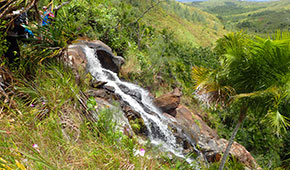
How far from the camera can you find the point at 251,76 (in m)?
3.52

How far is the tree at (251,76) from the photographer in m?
3.09

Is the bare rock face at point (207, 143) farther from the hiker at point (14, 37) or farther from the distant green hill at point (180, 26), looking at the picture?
the distant green hill at point (180, 26)

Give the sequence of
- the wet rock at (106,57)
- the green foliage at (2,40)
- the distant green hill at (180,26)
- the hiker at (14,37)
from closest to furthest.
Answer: the green foliage at (2,40)
the hiker at (14,37)
the wet rock at (106,57)
the distant green hill at (180,26)

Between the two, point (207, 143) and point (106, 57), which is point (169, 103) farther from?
point (106, 57)

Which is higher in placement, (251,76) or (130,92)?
(251,76)

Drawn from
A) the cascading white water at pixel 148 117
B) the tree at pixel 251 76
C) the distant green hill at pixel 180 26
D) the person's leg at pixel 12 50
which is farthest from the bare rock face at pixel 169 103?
the distant green hill at pixel 180 26

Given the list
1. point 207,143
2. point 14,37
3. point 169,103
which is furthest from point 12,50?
point 207,143

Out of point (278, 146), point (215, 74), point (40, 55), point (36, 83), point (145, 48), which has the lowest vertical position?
point (278, 146)

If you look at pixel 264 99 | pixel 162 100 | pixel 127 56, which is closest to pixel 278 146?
pixel 162 100

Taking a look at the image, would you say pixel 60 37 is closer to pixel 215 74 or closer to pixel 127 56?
pixel 215 74

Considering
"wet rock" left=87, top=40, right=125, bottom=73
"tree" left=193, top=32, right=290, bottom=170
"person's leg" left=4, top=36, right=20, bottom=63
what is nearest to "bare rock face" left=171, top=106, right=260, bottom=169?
"tree" left=193, top=32, right=290, bottom=170

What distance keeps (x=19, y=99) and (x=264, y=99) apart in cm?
400

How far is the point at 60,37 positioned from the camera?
2932mm

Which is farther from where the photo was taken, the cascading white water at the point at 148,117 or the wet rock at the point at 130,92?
the wet rock at the point at 130,92
